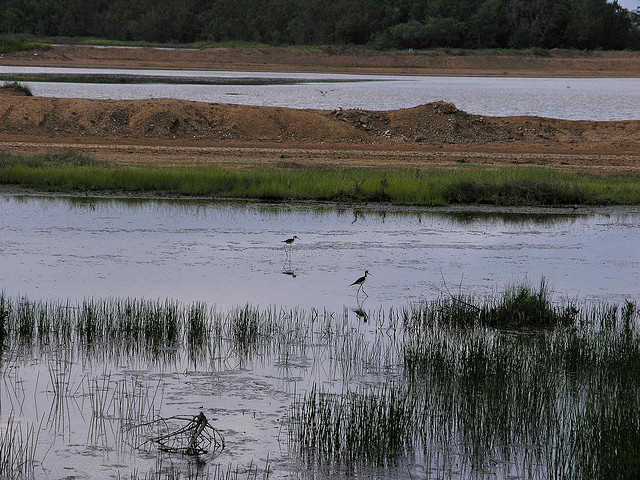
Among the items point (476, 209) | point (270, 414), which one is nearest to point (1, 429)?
point (270, 414)

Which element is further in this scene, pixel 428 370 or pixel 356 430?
pixel 428 370

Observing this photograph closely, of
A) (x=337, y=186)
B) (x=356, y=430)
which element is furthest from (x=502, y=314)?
(x=337, y=186)

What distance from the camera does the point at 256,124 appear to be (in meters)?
31.6

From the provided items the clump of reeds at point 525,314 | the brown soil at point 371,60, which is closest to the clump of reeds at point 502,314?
the clump of reeds at point 525,314

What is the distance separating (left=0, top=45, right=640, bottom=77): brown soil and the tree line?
3741mm

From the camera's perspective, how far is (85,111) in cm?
3134

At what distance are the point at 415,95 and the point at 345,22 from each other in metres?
42.8

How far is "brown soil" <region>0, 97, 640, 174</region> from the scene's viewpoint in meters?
27.0

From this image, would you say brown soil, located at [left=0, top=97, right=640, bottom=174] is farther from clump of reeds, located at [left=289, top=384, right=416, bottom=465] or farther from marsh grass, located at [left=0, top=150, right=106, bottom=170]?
clump of reeds, located at [left=289, top=384, right=416, bottom=465]

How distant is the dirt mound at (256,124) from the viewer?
30.6 m

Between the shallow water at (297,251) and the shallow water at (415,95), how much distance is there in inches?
918

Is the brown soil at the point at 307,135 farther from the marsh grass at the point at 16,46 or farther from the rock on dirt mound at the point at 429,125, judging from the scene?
the marsh grass at the point at 16,46

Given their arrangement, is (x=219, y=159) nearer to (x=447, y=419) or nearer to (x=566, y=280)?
(x=566, y=280)

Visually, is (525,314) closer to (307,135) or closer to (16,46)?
(307,135)
